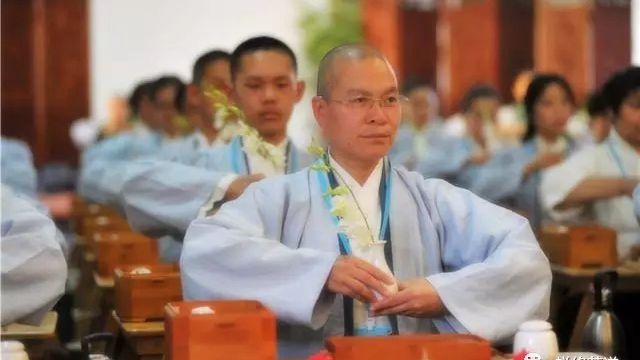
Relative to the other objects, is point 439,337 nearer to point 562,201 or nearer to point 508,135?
point 562,201

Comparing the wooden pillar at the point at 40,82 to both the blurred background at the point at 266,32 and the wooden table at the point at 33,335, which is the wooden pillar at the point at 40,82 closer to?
the blurred background at the point at 266,32

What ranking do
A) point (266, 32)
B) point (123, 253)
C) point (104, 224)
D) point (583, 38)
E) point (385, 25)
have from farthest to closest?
point (385, 25) → point (583, 38) → point (266, 32) → point (104, 224) → point (123, 253)

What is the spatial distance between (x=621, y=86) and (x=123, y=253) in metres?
1.86

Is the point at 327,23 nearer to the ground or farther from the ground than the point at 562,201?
farther from the ground

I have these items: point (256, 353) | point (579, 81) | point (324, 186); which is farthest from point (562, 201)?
point (579, 81)

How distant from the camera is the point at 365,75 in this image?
3.21 metres

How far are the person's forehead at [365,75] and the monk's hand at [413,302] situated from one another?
0.46m

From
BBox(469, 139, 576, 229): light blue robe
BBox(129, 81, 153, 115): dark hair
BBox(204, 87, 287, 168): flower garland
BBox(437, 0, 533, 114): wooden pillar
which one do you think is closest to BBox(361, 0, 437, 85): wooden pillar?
BBox(437, 0, 533, 114): wooden pillar

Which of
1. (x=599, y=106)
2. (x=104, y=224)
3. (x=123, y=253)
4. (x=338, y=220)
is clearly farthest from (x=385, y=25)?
(x=338, y=220)

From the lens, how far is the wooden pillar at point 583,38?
1239cm

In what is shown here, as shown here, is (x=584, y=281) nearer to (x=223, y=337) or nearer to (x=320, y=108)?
(x=320, y=108)

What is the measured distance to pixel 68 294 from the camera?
625 centimetres

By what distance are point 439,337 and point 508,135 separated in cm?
747

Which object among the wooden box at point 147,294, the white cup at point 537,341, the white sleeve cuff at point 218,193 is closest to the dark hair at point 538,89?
the white sleeve cuff at point 218,193
